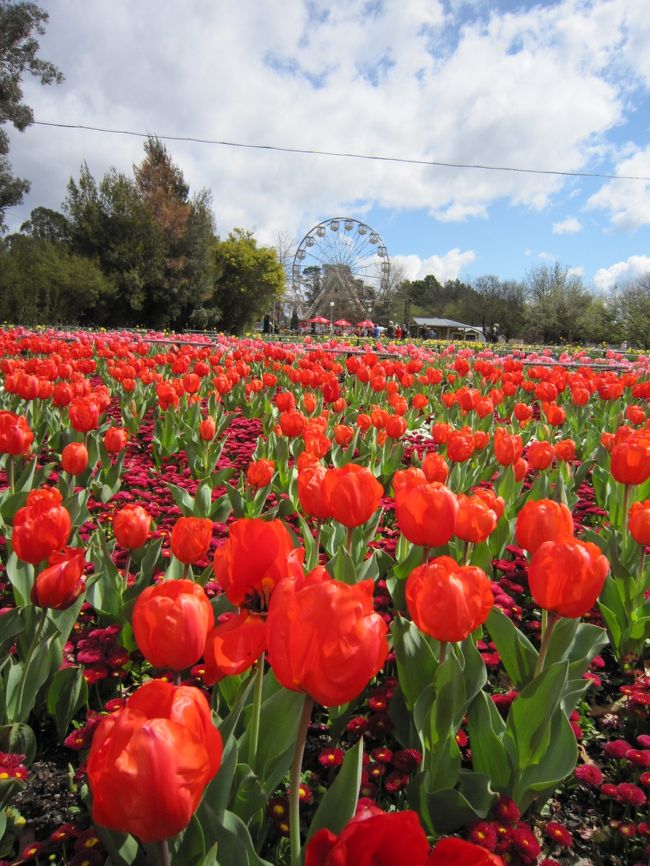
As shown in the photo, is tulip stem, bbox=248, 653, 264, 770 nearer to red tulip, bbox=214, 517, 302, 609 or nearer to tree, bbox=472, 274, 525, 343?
red tulip, bbox=214, 517, 302, 609

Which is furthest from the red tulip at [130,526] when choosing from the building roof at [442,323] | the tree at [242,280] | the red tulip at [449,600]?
the building roof at [442,323]

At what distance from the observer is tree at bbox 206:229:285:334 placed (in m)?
34.9

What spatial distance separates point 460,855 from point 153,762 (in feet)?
1.01

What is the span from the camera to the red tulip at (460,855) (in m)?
0.51

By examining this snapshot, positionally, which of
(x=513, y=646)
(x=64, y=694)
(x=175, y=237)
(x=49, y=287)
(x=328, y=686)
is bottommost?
(x=64, y=694)

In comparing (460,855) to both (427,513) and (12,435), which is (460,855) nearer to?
(427,513)

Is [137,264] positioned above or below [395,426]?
above

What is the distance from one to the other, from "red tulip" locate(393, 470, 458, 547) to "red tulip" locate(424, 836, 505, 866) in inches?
37.0

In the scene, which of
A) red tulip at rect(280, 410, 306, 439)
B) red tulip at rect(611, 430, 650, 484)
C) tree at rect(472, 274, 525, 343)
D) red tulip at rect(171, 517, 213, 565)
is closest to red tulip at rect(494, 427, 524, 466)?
red tulip at rect(611, 430, 650, 484)

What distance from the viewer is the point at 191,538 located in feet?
4.99

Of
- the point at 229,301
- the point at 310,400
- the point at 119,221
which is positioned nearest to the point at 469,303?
the point at 229,301

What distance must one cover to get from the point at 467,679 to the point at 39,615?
1.17m

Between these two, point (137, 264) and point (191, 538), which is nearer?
point (191, 538)

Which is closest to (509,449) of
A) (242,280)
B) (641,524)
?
(641,524)
